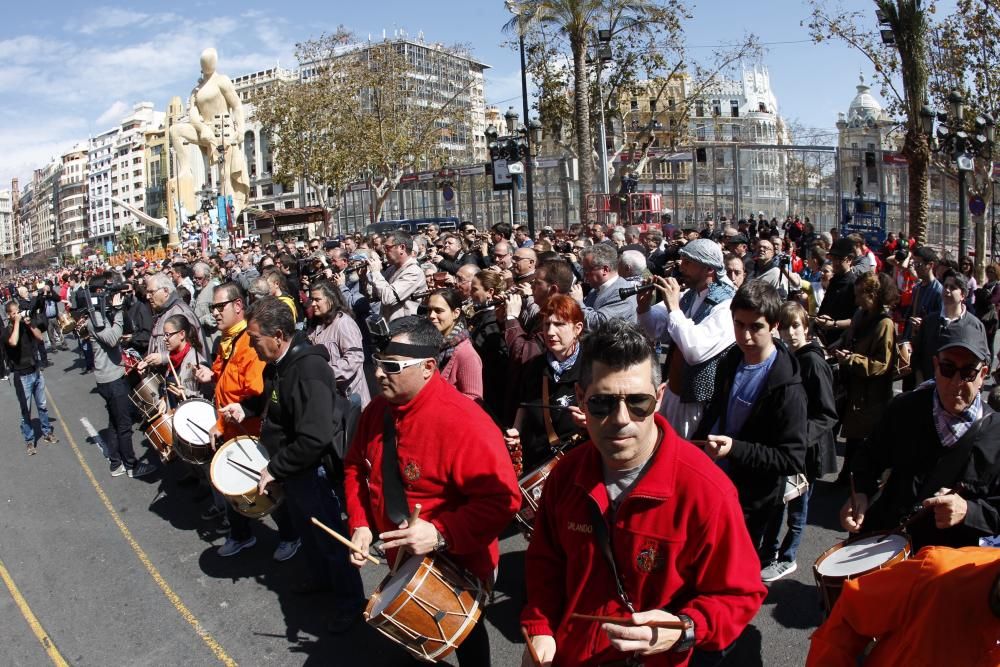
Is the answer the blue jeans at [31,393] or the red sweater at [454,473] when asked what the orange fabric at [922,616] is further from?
the blue jeans at [31,393]

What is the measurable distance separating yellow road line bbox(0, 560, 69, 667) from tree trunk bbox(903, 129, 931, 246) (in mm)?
19652

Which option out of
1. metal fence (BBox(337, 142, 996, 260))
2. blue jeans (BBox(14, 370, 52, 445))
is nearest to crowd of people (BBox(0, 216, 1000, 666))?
blue jeans (BBox(14, 370, 52, 445))

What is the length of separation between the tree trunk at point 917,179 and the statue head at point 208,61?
3363cm

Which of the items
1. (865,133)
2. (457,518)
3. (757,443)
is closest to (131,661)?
(457,518)

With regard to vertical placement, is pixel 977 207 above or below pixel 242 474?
above

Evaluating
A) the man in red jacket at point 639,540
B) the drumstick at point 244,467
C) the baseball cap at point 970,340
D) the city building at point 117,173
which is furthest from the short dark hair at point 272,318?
the city building at point 117,173

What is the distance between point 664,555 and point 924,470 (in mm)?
1450

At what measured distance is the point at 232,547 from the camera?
19.2ft

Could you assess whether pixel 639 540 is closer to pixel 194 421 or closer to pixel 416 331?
Answer: pixel 416 331

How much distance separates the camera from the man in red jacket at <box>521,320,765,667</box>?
2.21m

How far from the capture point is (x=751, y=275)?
9.91 m

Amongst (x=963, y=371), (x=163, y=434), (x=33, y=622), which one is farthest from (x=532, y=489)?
(x=163, y=434)

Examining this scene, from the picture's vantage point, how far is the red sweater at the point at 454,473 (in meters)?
3.18

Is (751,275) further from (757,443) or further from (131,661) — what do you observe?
(131,661)
